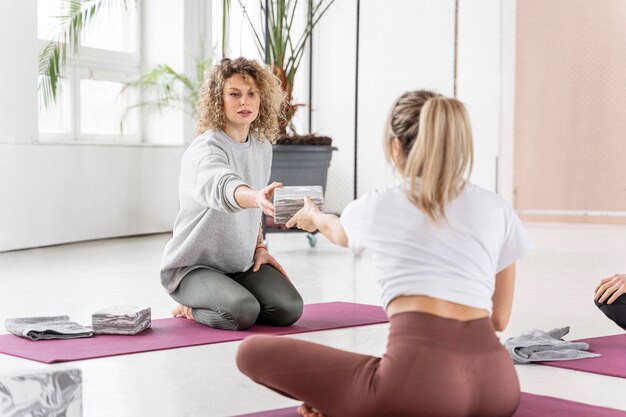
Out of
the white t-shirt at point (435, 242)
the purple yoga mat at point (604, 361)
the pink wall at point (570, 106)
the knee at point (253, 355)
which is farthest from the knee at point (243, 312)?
the pink wall at point (570, 106)

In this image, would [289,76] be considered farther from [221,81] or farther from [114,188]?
[221,81]

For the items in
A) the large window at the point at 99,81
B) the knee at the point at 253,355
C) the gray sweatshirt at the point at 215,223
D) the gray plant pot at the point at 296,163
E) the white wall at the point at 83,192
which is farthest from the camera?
the large window at the point at 99,81

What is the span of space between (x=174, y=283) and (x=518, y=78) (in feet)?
18.2

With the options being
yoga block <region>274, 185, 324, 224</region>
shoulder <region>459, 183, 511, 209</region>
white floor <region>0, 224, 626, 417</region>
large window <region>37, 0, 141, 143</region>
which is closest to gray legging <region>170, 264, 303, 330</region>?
white floor <region>0, 224, 626, 417</region>

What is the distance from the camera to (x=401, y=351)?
1.89 metres

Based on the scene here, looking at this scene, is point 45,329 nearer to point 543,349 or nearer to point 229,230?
point 229,230

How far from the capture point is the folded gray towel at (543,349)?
2877 millimetres

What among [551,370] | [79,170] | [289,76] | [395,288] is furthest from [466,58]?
[395,288]

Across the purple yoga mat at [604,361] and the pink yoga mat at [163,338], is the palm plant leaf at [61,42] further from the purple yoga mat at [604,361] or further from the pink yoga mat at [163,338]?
the purple yoga mat at [604,361]

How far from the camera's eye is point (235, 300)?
10.9 ft

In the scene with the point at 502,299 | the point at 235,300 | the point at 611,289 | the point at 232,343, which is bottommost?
the point at 232,343

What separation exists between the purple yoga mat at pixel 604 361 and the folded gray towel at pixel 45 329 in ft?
4.91

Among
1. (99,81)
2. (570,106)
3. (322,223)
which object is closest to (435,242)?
(322,223)

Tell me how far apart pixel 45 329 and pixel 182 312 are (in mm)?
587
